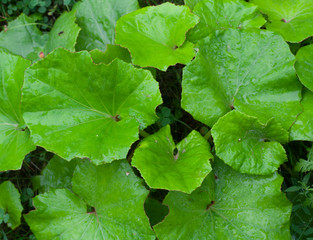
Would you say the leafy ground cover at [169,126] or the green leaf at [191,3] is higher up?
the green leaf at [191,3]

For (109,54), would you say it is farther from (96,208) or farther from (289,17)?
(289,17)

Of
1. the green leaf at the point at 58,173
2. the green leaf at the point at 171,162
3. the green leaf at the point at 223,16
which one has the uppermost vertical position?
the green leaf at the point at 223,16

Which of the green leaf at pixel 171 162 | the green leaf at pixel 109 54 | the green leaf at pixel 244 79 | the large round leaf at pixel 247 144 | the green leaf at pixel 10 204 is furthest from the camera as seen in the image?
the green leaf at pixel 10 204

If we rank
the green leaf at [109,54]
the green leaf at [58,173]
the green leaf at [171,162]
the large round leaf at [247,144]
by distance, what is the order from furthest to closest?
1. the green leaf at [58,173]
2. the green leaf at [109,54]
3. the large round leaf at [247,144]
4. the green leaf at [171,162]

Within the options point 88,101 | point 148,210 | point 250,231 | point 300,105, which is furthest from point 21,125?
point 300,105

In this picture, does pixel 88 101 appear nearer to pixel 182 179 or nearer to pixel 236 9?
pixel 182 179

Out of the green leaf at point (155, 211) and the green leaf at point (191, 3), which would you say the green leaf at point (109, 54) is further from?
the green leaf at point (155, 211)

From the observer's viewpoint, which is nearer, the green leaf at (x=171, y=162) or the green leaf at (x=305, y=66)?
the green leaf at (x=171, y=162)

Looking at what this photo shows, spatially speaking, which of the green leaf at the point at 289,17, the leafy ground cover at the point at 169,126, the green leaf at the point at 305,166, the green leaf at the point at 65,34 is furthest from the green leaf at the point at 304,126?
the green leaf at the point at 65,34
